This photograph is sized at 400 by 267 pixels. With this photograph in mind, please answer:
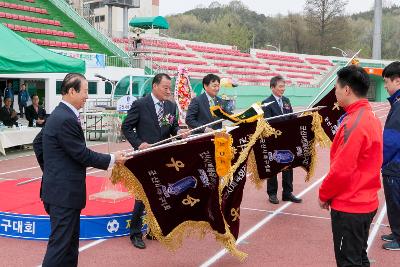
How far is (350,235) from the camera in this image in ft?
9.71

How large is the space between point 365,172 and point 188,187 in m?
1.64

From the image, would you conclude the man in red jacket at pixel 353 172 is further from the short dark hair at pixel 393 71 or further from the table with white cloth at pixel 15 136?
the table with white cloth at pixel 15 136

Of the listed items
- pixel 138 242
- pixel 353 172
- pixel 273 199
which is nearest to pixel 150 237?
pixel 138 242

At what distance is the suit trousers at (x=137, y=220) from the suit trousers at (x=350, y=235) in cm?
222

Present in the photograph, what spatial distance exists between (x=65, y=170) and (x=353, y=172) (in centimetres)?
196

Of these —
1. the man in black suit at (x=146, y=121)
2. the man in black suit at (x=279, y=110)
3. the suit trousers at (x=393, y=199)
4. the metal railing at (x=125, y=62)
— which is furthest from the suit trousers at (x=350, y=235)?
the metal railing at (x=125, y=62)

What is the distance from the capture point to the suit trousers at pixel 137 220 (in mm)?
4703

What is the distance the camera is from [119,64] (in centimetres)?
2425

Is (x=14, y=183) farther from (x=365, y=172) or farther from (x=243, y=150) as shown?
(x=365, y=172)

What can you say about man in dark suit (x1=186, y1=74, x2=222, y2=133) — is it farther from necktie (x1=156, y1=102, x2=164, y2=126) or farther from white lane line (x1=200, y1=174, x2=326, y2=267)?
white lane line (x1=200, y1=174, x2=326, y2=267)

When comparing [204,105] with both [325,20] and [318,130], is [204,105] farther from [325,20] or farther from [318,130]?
[325,20]

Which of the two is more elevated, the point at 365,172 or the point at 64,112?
the point at 64,112

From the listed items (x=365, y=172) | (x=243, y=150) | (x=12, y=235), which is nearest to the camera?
(x=365, y=172)

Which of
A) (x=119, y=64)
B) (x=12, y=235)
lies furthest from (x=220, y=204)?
(x=119, y=64)
